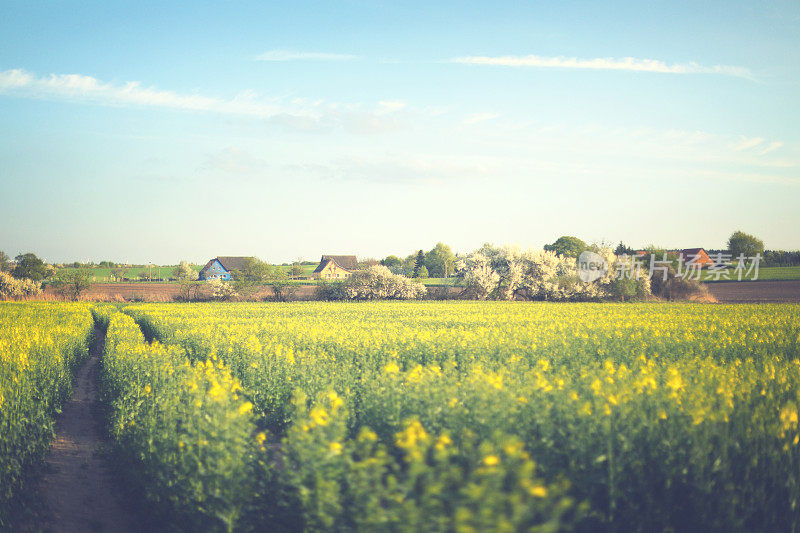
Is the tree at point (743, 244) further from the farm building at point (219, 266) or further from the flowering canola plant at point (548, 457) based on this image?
the flowering canola plant at point (548, 457)

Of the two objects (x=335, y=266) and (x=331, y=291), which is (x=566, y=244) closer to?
(x=335, y=266)

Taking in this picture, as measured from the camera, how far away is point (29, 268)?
68062mm

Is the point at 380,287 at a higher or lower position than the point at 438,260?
lower

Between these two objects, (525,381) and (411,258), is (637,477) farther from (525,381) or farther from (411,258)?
(411,258)

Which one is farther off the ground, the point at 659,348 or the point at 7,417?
the point at 659,348

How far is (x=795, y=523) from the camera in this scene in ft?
16.1

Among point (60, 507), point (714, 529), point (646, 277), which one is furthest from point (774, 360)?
point (646, 277)

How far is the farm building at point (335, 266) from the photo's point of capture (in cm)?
11443

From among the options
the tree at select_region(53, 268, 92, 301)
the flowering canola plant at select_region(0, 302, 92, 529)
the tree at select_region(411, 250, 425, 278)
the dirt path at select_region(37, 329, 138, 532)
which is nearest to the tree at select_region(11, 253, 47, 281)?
the tree at select_region(53, 268, 92, 301)

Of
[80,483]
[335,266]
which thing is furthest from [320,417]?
[335,266]

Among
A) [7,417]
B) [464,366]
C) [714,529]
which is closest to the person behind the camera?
[714,529]

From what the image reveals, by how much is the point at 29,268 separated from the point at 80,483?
7586 centimetres

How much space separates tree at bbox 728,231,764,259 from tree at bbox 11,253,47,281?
129m

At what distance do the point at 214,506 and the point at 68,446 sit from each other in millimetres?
7579
